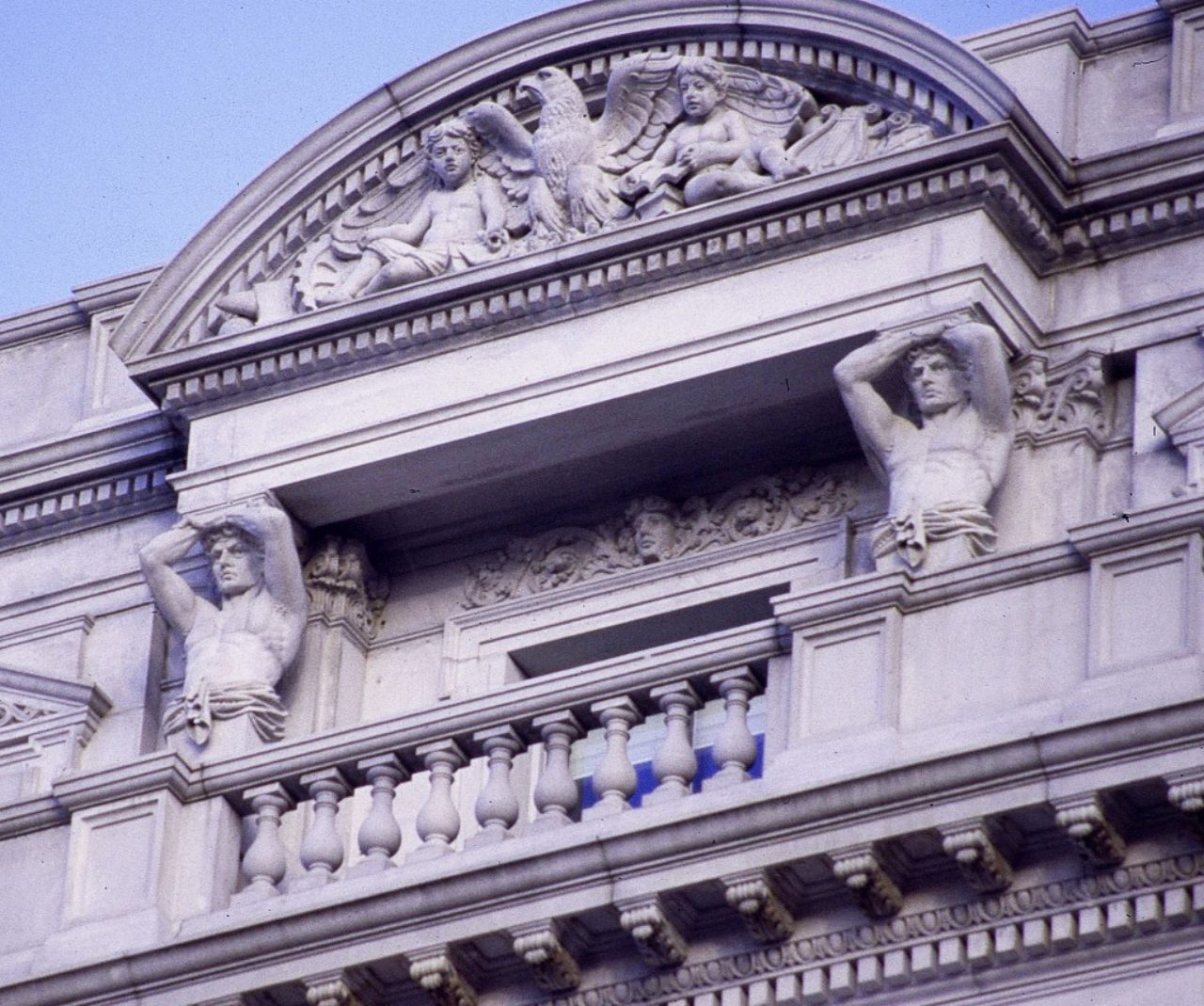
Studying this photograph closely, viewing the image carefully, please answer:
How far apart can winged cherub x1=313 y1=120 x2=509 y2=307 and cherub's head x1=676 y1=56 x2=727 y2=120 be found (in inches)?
45.2

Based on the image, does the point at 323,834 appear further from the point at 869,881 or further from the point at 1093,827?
the point at 1093,827

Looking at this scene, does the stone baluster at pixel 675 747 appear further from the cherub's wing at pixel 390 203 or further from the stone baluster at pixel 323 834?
the cherub's wing at pixel 390 203

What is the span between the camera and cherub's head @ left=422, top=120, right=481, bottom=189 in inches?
925

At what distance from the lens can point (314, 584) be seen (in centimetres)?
2314

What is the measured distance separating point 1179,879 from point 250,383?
664cm

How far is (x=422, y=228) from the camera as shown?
2342 cm

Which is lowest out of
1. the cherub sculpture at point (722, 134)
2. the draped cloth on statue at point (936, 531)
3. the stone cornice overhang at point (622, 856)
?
the stone cornice overhang at point (622, 856)

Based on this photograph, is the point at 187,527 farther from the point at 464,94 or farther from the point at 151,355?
the point at 464,94

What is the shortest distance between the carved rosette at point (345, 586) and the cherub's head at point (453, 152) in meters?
1.98

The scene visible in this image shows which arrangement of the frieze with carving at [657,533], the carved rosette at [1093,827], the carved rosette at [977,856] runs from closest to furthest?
1. the carved rosette at [1093,827]
2. the carved rosette at [977,856]
3. the frieze with carving at [657,533]

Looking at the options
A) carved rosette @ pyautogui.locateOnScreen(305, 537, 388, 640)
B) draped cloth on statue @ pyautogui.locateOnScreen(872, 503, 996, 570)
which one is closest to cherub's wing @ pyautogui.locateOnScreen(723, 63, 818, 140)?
draped cloth on statue @ pyautogui.locateOnScreen(872, 503, 996, 570)

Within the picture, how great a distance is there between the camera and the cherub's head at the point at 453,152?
77.1 feet

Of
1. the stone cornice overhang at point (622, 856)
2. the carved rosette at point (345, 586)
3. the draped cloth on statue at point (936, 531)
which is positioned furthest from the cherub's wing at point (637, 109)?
the stone cornice overhang at point (622, 856)

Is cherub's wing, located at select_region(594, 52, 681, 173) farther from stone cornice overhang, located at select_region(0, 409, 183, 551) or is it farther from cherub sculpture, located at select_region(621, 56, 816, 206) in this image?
stone cornice overhang, located at select_region(0, 409, 183, 551)
